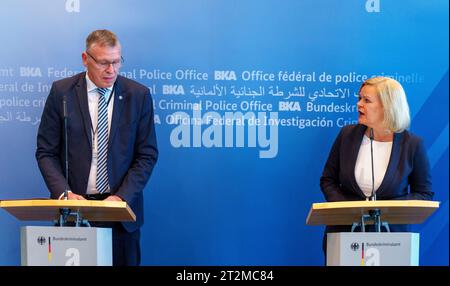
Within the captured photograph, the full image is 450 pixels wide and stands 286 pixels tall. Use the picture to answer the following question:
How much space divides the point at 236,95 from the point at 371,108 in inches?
45.2

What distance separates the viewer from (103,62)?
12.8 feet

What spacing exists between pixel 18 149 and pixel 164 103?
1.09m

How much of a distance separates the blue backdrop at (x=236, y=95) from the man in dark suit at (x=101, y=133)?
0.77 metres

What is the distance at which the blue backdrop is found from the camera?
4758mm

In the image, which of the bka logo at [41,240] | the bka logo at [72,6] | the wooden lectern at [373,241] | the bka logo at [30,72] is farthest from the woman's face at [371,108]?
the bka logo at [30,72]

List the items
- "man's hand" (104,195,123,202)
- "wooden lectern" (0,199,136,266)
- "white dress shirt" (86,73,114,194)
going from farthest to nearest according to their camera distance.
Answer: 1. "white dress shirt" (86,73,114,194)
2. "man's hand" (104,195,123,202)
3. "wooden lectern" (0,199,136,266)

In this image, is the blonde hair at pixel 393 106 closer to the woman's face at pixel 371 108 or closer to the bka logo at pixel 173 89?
the woman's face at pixel 371 108

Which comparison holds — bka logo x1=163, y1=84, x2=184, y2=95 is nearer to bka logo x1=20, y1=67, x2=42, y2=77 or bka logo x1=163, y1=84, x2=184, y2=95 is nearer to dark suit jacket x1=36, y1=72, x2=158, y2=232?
dark suit jacket x1=36, y1=72, x2=158, y2=232

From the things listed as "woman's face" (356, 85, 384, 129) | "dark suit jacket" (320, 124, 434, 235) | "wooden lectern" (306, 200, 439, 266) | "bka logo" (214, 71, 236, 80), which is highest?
"bka logo" (214, 71, 236, 80)

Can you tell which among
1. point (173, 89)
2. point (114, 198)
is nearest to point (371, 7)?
point (173, 89)

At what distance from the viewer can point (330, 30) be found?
4867 millimetres

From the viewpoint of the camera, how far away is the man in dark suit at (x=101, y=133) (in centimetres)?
392

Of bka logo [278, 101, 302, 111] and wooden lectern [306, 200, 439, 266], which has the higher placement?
bka logo [278, 101, 302, 111]

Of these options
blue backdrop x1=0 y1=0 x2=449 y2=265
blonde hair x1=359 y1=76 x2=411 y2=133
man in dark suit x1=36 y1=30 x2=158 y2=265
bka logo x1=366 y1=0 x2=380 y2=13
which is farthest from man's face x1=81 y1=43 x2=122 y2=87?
bka logo x1=366 y1=0 x2=380 y2=13
